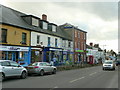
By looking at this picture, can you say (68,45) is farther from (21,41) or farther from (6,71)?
(6,71)

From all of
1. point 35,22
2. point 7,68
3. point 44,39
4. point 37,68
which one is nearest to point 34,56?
point 44,39

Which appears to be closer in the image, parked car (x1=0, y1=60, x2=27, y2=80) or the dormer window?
parked car (x1=0, y1=60, x2=27, y2=80)

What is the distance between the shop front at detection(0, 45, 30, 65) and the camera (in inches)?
901

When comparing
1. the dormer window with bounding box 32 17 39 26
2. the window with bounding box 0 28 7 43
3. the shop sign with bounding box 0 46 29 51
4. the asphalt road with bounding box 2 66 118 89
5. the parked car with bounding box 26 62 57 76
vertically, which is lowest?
the asphalt road with bounding box 2 66 118 89

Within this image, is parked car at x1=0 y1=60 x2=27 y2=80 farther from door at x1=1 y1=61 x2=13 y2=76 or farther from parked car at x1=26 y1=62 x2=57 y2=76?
parked car at x1=26 y1=62 x2=57 y2=76

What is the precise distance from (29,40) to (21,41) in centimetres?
210

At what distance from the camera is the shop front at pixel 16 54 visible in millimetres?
22891

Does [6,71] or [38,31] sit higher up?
[38,31]

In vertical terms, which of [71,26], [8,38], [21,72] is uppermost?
[71,26]

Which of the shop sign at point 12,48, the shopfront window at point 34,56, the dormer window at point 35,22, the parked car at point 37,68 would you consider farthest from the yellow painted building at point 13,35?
the parked car at point 37,68

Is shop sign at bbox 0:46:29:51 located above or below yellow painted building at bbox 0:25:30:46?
below

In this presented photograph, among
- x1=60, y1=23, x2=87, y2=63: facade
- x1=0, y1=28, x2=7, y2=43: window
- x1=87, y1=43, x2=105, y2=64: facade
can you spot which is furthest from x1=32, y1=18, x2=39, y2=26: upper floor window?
x1=87, y1=43, x2=105, y2=64: facade

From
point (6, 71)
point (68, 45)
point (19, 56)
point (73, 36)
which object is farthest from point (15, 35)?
point (73, 36)

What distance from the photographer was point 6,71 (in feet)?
45.4
